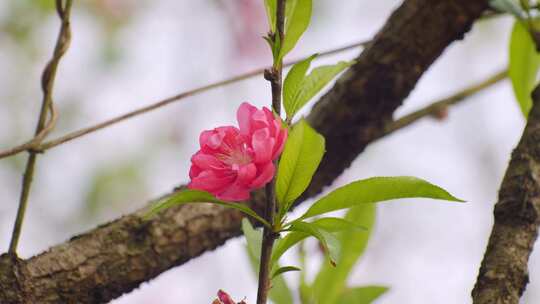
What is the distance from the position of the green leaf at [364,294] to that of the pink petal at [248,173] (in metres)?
0.31

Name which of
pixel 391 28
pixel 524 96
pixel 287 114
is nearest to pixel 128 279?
pixel 287 114

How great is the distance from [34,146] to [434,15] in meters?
0.54

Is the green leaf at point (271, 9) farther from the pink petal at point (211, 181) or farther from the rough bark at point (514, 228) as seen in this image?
the rough bark at point (514, 228)

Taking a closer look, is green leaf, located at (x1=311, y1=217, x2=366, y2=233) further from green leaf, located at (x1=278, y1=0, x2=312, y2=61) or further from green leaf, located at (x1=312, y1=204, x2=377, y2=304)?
green leaf, located at (x1=312, y1=204, x2=377, y2=304)

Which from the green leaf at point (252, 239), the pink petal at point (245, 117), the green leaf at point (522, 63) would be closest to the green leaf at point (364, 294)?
the green leaf at point (252, 239)

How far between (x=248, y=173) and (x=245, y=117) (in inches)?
2.3

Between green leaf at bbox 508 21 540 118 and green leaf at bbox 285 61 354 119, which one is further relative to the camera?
green leaf at bbox 508 21 540 118

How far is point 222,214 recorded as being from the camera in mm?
1062

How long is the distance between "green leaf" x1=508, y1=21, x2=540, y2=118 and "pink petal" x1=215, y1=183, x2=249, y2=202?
617mm

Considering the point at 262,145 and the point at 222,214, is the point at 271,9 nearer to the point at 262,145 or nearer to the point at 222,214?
the point at 262,145

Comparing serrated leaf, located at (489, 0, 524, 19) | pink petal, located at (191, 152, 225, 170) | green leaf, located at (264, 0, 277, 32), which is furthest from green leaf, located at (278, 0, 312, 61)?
serrated leaf, located at (489, 0, 524, 19)

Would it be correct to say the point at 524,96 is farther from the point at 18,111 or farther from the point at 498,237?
the point at 18,111

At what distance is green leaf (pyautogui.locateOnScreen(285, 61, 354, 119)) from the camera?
0.70 m

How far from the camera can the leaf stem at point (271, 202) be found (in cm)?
63
